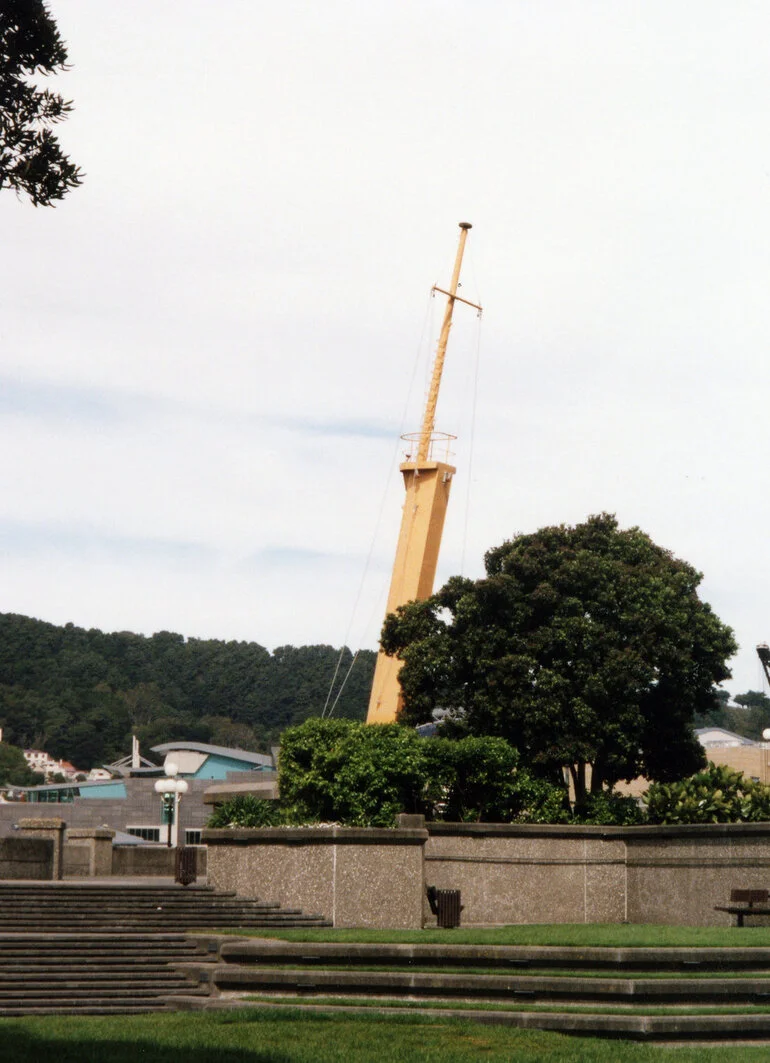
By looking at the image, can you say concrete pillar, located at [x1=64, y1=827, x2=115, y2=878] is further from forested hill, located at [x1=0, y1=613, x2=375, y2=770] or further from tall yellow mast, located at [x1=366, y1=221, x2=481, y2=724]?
forested hill, located at [x1=0, y1=613, x2=375, y2=770]

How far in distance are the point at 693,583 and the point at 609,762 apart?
594 centimetres

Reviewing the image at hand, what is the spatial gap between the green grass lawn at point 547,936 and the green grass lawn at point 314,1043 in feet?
12.6

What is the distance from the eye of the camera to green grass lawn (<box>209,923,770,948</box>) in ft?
62.1

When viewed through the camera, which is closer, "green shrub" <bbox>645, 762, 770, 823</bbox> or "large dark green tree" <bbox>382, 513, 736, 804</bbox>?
"green shrub" <bbox>645, 762, 770, 823</bbox>

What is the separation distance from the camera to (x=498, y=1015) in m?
14.8

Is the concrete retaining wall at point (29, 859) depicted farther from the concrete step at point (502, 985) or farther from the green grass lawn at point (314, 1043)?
the green grass lawn at point (314, 1043)

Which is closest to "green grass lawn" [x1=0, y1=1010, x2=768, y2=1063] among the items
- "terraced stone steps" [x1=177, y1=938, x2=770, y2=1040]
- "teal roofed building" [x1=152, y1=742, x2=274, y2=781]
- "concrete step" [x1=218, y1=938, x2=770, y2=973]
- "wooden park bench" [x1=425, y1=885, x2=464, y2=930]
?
"terraced stone steps" [x1=177, y1=938, x2=770, y2=1040]

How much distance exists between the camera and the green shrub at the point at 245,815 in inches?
1098

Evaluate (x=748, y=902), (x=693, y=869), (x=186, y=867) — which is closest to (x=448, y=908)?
(x=186, y=867)

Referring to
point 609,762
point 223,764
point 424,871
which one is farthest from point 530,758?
point 223,764

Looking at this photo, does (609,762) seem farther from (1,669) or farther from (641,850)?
(1,669)

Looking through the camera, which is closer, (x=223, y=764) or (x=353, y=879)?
(x=353, y=879)

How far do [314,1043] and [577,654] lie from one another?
75.5ft

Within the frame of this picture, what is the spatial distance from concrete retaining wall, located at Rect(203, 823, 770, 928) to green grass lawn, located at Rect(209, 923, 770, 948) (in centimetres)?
168
